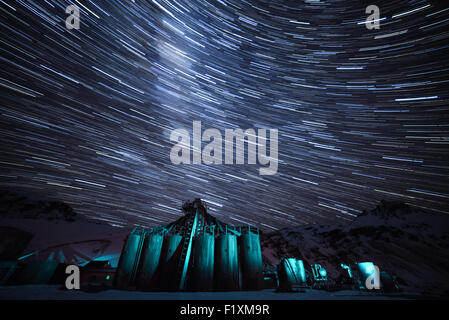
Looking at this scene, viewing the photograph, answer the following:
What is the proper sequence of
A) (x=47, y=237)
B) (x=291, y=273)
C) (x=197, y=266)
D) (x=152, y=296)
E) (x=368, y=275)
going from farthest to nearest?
1. (x=47, y=237)
2. (x=291, y=273)
3. (x=368, y=275)
4. (x=197, y=266)
5. (x=152, y=296)

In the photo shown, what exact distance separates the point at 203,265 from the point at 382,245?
126m

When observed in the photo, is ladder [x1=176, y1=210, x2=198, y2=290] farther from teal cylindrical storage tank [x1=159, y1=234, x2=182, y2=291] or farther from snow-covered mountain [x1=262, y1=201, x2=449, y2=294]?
snow-covered mountain [x1=262, y1=201, x2=449, y2=294]

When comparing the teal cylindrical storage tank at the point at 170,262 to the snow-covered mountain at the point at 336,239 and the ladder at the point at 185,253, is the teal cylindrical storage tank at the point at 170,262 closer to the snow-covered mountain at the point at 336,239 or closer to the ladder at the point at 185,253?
the ladder at the point at 185,253

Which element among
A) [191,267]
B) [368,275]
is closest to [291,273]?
[368,275]

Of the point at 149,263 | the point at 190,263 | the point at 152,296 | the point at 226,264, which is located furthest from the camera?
the point at 190,263

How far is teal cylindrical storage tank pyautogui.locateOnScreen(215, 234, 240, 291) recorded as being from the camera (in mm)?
15909

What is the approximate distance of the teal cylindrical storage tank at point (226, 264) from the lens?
1591 centimetres

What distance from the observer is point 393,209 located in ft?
459

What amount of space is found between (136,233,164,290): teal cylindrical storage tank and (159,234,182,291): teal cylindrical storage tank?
21.2 inches

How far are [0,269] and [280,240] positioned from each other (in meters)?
109

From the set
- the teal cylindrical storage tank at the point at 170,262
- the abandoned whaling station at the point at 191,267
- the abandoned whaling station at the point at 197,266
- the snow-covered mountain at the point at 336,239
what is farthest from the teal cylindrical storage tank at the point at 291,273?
the snow-covered mountain at the point at 336,239

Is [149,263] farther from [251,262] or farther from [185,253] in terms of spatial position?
[251,262]

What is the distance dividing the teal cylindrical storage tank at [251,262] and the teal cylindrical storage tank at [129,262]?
960cm

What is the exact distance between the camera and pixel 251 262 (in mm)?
17328
